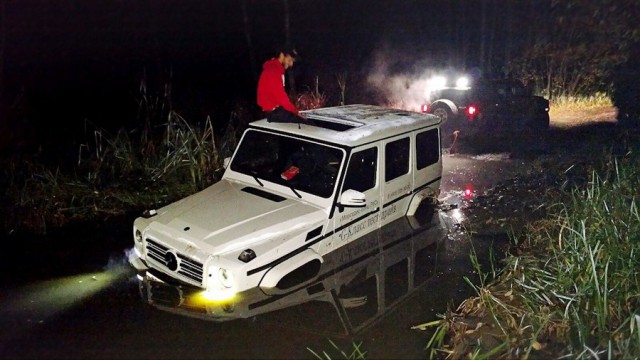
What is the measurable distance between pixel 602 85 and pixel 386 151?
13.9 metres

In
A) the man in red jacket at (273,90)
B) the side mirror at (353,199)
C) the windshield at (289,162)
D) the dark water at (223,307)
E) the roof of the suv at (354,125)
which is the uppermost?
the man in red jacket at (273,90)

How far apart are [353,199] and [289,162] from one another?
103 centimetres

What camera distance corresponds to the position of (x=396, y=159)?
23.0 feet

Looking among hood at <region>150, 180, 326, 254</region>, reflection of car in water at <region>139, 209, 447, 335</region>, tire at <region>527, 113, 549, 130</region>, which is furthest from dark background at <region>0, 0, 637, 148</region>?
reflection of car in water at <region>139, 209, 447, 335</region>

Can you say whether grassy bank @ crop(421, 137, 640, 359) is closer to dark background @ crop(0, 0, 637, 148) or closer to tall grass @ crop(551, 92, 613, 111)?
dark background @ crop(0, 0, 637, 148)

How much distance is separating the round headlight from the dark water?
21 centimetres

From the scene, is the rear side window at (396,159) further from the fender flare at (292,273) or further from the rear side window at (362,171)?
the fender flare at (292,273)

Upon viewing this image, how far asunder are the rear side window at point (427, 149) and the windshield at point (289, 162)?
1.51m

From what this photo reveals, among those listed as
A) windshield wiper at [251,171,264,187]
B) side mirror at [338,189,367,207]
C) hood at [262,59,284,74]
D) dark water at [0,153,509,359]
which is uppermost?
hood at [262,59,284,74]

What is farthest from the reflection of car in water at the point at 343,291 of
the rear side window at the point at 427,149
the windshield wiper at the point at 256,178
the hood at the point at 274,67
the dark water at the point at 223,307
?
the hood at the point at 274,67

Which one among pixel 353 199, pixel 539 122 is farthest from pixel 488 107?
pixel 353 199

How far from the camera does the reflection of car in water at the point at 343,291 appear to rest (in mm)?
5418

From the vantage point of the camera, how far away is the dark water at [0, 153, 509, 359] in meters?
5.06

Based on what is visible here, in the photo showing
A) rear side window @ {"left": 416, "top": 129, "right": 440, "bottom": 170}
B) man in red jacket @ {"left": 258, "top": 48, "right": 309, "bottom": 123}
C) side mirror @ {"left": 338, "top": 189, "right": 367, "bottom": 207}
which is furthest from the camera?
rear side window @ {"left": 416, "top": 129, "right": 440, "bottom": 170}
